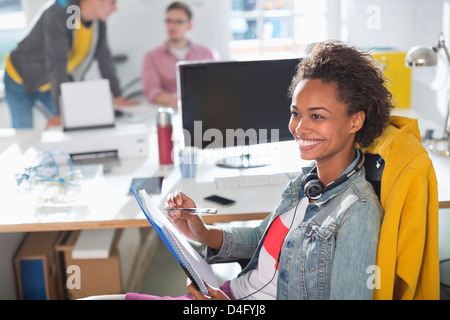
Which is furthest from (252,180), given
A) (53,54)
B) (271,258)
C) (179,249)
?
(53,54)

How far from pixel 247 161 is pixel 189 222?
32.0 inches

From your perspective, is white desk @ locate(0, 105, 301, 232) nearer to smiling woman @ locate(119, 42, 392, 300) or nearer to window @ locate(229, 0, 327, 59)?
smiling woman @ locate(119, 42, 392, 300)

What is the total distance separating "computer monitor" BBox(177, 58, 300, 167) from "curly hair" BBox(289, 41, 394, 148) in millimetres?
848

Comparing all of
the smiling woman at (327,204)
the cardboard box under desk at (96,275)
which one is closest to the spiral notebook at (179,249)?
the smiling woman at (327,204)

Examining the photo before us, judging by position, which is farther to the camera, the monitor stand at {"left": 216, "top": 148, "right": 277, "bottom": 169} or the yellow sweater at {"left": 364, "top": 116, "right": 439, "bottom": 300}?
the monitor stand at {"left": 216, "top": 148, "right": 277, "bottom": 169}

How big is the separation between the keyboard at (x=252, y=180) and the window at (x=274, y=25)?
116 inches

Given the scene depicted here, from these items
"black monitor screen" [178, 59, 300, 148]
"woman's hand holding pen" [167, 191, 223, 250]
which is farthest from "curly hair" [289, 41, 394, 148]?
"black monitor screen" [178, 59, 300, 148]

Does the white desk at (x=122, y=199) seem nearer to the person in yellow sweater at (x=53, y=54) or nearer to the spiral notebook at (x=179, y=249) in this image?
the spiral notebook at (x=179, y=249)

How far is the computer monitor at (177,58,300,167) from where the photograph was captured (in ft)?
7.55

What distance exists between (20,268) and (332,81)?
1.60 m
